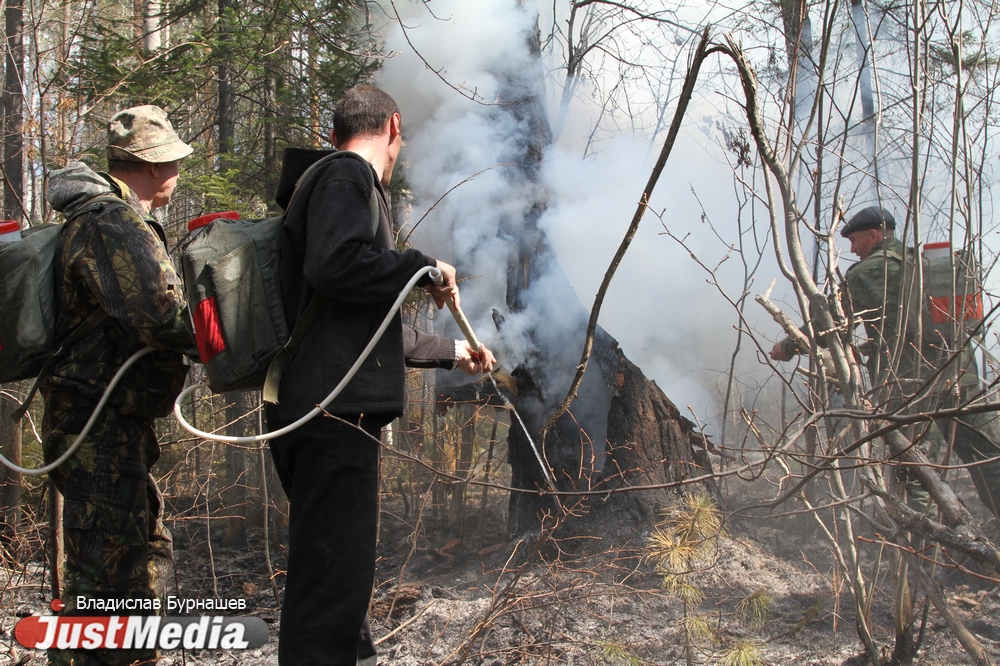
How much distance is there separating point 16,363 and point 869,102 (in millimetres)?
6137

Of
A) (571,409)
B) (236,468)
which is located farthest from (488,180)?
(236,468)

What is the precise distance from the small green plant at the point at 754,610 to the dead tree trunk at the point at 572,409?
3.99 feet

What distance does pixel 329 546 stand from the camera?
1767 mm

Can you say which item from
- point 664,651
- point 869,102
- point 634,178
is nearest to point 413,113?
point 634,178

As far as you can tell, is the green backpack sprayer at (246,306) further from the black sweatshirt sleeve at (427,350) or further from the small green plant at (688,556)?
the small green plant at (688,556)

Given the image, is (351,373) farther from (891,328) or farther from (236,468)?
(236,468)

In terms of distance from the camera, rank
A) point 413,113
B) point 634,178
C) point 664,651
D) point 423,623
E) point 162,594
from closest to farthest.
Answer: point 162,594 → point 664,651 → point 423,623 → point 413,113 → point 634,178

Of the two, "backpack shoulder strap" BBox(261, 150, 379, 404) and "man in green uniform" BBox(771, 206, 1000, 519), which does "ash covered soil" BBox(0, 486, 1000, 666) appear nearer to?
"man in green uniform" BBox(771, 206, 1000, 519)

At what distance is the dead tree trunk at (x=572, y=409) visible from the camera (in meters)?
4.60

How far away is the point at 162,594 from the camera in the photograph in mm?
2455

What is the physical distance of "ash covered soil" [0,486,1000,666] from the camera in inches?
116

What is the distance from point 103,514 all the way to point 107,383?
437 mm

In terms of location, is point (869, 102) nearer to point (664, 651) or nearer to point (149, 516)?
point (664, 651)

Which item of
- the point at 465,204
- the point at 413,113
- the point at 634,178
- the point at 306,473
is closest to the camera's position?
the point at 306,473
